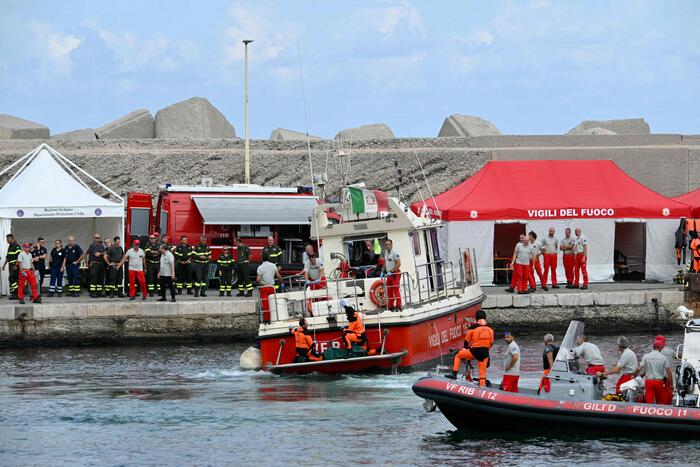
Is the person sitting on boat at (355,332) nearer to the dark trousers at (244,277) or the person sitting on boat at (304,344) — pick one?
the person sitting on boat at (304,344)

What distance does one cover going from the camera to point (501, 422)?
648 inches

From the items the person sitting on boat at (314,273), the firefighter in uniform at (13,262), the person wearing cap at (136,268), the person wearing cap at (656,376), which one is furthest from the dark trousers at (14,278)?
the person wearing cap at (656,376)

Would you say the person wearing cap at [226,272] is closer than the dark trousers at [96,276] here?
Yes

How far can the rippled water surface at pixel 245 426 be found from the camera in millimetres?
15703

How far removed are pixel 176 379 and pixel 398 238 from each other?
4378 millimetres

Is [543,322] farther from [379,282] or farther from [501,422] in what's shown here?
[501,422]

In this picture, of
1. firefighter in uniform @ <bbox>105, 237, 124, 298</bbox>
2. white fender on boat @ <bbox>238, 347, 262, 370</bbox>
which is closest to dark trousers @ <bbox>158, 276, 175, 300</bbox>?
firefighter in uniform @ <bbox>105, 237, 124, 298</bbox>

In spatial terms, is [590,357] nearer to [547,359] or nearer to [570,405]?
[547,359]

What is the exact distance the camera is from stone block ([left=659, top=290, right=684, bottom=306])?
→ 91.0 ft

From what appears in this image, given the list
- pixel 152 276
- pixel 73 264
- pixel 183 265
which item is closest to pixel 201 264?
pixel 183 265

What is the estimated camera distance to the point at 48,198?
92.7ft

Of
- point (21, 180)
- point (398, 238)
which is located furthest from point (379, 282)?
point (21, 180)

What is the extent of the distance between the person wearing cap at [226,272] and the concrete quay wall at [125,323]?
1.30 metres

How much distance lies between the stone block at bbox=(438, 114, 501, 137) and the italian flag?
60.9 ft
